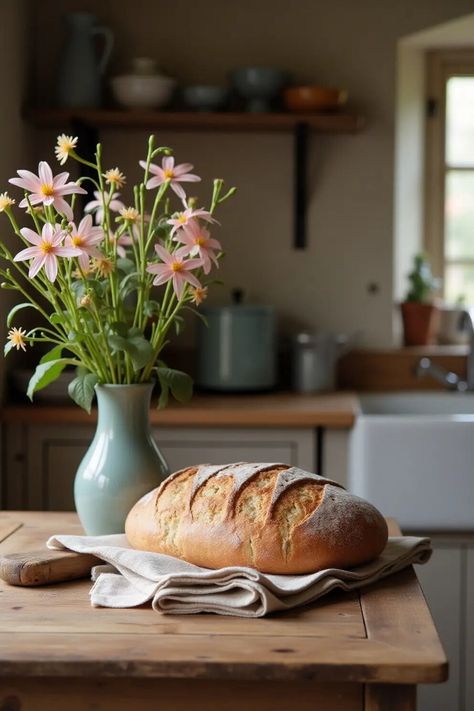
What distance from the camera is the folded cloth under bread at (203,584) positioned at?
48.8 inches

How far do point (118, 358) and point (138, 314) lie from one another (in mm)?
70

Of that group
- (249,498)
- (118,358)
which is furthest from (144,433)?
(249,498)

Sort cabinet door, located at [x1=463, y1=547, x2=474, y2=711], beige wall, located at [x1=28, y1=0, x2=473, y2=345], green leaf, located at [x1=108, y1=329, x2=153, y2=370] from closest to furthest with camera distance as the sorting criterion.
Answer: green leaf, located at [x1=108, y1=329, x2=153, y2=370]
cabinet door, located at [x1=463, y1=547, x2=474, y2=711]
beige wall, located at [x1=28, y1=0, x2=473, y2=345]

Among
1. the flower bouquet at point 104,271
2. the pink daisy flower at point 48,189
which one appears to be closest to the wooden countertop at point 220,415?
the flower bouquet at point 104,271

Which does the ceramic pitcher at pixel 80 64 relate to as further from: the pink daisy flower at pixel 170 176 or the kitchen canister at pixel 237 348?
the pink daisy flower at pixel 170 176

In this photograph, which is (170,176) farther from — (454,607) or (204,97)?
(204,97)

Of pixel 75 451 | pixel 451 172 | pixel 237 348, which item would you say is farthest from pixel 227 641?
pixel 451 172

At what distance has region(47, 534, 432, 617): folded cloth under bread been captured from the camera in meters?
1.24

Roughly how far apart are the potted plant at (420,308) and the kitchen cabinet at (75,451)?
776 millimetres

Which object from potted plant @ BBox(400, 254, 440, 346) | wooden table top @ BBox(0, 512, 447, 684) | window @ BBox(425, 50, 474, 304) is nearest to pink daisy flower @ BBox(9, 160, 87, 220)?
wooden table top @ BBox(0, 512, 447, 684)

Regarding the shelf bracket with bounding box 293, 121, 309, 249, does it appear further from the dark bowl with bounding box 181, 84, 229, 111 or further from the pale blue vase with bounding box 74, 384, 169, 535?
the pale blue vase with bounding box 74, 384, 169, 535

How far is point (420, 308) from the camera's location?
3.41m

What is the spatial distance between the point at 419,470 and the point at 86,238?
153 cm

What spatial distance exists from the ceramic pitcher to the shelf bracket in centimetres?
62
